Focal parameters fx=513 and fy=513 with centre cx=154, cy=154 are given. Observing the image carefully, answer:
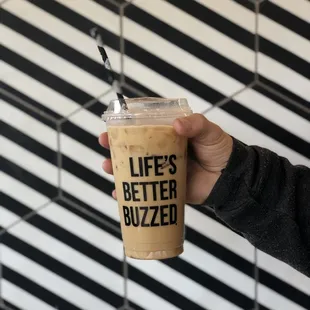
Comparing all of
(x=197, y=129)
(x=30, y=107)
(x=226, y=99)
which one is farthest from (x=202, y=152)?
(x=30, y=107)

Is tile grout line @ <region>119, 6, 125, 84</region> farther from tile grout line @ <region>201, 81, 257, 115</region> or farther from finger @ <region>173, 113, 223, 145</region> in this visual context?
finger @ <region>173, 113, 223, 145</region>

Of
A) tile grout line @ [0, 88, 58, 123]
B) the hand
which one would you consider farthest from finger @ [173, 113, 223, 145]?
tile grout line @ [0, 88, 58, 123]

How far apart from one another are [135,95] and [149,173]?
33cm

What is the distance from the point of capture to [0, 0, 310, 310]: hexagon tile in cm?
97

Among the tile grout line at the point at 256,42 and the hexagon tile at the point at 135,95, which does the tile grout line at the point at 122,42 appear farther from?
the tile grout line at the point at 256,42

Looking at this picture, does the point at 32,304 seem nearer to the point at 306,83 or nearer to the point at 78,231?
the point at 78,231

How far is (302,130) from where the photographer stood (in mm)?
975

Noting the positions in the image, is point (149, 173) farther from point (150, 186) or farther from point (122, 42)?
point (122, 42)

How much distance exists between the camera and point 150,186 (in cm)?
68

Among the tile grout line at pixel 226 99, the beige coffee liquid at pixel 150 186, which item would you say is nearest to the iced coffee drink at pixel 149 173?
the beige coffee liquid at pixel 150 186

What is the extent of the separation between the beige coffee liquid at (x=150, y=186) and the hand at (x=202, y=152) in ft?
0.08

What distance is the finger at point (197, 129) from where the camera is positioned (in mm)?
665

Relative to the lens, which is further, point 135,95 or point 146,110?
point 135,95

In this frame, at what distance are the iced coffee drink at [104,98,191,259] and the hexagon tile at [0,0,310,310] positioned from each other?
0.90 feet
